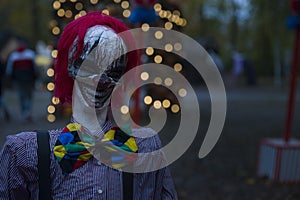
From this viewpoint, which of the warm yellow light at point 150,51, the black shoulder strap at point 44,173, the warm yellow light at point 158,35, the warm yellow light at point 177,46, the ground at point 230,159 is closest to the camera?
the black shoulder strap at point 44,173

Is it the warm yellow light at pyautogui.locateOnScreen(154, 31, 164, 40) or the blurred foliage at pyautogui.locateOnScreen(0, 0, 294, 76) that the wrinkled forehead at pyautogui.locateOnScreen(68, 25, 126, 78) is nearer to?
the warm yellow light at pyautogui.locateOnScreen(154, 31, 164, 40)

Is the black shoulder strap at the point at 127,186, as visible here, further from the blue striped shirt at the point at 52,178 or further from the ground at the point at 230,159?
the ground at the point at 230,159

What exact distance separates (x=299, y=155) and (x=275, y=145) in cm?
31

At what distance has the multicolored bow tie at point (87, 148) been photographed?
1.37 m

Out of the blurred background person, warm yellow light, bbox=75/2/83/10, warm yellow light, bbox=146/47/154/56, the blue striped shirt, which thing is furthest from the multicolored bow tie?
the blurred background person

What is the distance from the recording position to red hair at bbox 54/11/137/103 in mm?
1426

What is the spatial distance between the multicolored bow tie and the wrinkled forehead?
18cm

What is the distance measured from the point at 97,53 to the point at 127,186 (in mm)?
399

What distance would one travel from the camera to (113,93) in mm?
1456

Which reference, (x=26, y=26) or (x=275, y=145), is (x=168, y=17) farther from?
(x=26, y=26)

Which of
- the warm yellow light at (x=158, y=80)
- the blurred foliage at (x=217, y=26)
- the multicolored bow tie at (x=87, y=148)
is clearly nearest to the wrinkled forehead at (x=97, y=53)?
the multicolored bow tie at (x=87, y=148)

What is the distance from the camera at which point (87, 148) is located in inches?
54.7

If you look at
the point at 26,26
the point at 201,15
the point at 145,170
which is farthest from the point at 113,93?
the point at 26,26

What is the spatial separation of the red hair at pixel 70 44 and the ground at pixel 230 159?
3.84m
